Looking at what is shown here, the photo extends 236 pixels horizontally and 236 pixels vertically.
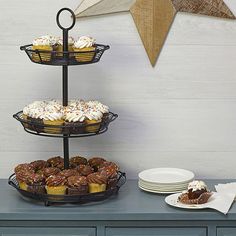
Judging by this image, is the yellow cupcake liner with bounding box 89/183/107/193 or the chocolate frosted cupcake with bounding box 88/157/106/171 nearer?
the yellow cupcake liner with bounding box 89/183/107/193

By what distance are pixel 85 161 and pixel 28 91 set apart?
1.15 ft

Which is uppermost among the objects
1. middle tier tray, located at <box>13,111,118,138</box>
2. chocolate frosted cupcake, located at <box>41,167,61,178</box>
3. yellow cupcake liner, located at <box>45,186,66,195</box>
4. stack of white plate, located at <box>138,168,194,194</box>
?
middle tier tray, located at <box>13,111,118,138</box>

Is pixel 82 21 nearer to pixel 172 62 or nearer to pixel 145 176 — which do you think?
pixel 172 62

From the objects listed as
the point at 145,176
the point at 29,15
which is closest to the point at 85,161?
the point at 145,176

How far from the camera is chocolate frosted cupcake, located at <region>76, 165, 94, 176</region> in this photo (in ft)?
6.82

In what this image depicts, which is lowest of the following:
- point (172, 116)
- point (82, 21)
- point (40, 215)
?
point (40, 215)

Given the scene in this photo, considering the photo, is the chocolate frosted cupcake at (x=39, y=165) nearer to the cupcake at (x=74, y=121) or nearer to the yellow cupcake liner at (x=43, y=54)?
the cupcake at (x=74, y=121)

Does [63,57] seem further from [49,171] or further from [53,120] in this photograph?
[49,171]

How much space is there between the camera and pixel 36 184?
1.99 m

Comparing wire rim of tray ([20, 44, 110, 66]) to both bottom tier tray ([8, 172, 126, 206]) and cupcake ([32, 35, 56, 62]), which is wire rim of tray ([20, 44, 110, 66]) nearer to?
cupcake ([32, 35, 56, 62])

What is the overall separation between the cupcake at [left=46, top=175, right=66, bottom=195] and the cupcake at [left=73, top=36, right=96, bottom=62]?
15.0 inches

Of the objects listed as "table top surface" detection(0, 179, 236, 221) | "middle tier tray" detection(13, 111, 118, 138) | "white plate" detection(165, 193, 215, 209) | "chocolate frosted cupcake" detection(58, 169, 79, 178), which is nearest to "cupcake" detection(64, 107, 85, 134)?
"middle tier tray" detection(13, 111, 118, 138)

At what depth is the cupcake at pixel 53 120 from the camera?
1951 mm

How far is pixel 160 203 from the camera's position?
6.71 ft
